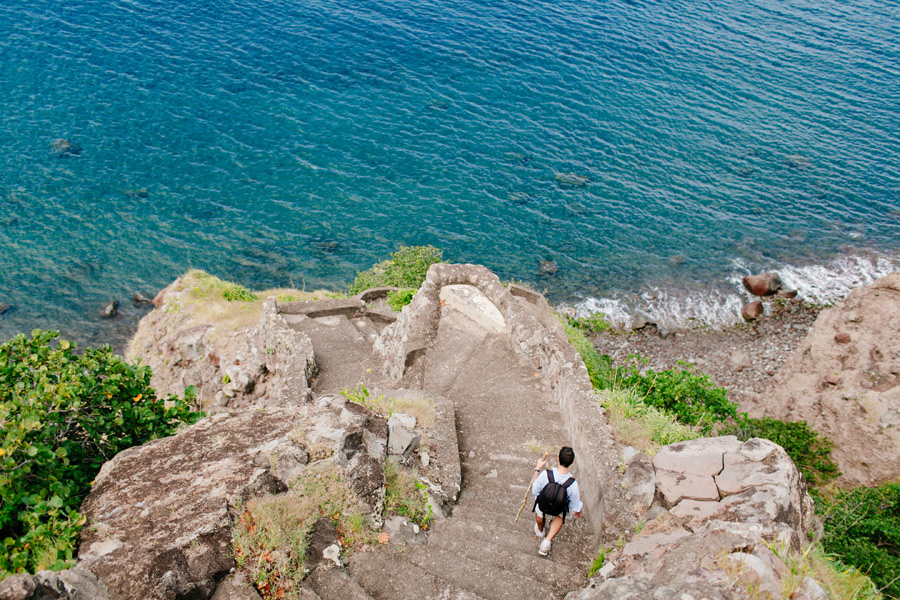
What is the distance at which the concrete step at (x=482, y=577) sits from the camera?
944 cm

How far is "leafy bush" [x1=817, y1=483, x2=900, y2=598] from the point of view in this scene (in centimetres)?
1470

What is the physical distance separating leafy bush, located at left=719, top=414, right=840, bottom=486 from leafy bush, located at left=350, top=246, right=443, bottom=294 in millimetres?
14745

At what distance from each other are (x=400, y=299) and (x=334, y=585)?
685 inches

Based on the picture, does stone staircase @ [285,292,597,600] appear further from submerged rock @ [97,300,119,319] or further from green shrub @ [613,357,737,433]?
submerged rock @ [97,300,119,319]

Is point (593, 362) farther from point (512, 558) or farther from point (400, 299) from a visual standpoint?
point (512, 558)

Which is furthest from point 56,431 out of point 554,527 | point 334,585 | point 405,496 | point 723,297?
point 723,297

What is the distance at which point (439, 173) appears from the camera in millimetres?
41781

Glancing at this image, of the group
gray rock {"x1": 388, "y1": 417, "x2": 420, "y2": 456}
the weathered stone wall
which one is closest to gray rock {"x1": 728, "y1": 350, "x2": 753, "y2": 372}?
the weathered stone wall

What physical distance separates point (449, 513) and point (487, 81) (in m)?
45.5

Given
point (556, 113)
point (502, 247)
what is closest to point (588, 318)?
point (502, 247)

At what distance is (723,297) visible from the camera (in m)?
34.9

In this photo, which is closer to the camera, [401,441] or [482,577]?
[482,577]

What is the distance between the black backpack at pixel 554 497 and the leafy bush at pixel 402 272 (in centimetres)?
1801

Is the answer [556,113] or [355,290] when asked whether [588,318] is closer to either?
[355,290]
